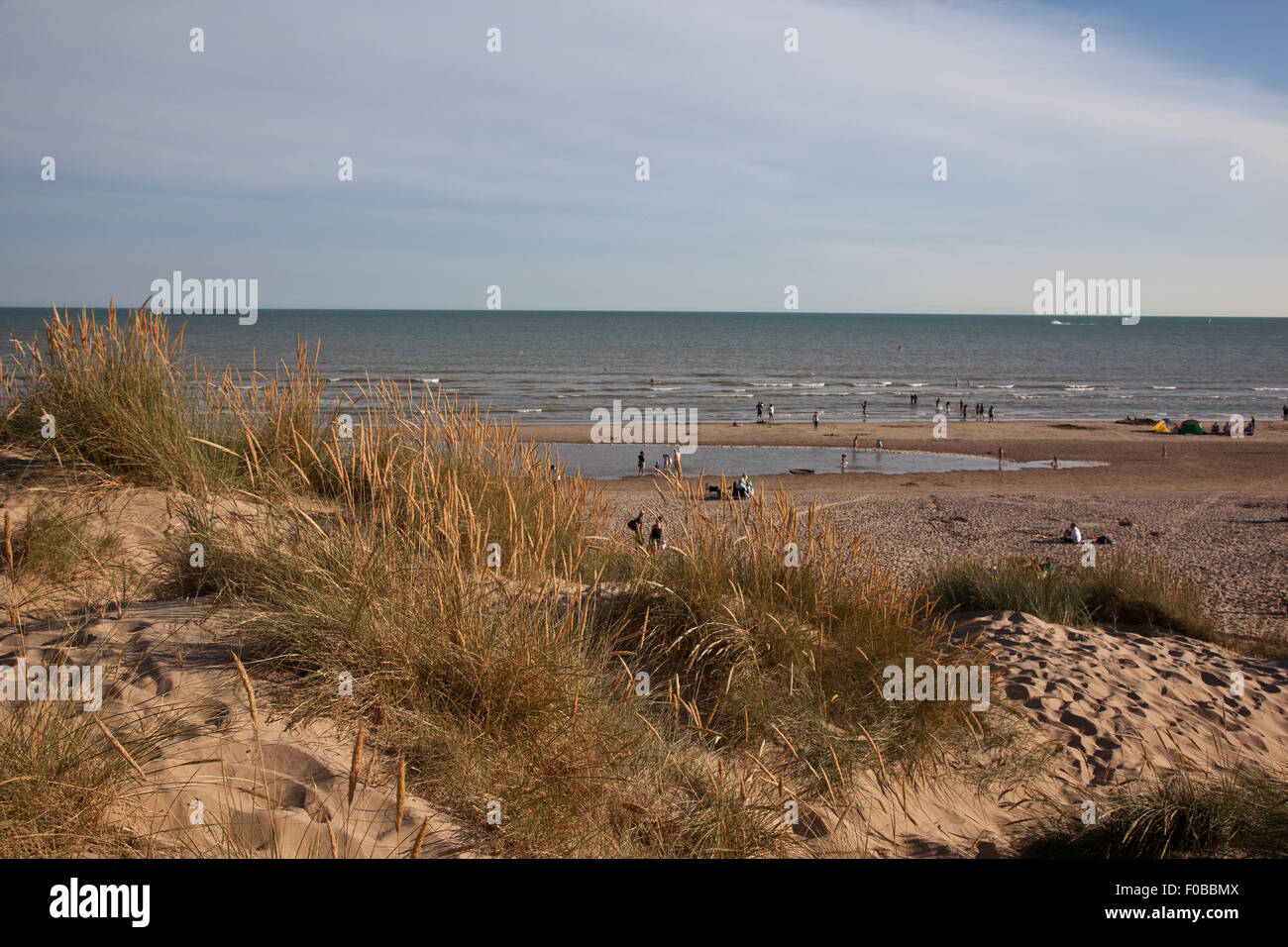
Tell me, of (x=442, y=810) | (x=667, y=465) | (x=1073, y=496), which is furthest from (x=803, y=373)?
(x=442, y=810)

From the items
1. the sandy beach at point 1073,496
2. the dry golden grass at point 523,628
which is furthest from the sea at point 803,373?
the dry golden grass at point 523,628

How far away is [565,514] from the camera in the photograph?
5590mm

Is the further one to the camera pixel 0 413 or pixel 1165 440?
pixel 1165 440

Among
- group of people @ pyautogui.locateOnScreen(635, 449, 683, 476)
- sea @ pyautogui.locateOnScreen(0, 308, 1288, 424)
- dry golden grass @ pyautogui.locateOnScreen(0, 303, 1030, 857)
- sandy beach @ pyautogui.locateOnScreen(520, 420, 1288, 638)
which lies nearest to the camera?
dry golden grass @ pyautogui.locateOnScreen(0, 303, 1030, 857)


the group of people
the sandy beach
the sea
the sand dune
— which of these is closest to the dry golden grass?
the sand dune

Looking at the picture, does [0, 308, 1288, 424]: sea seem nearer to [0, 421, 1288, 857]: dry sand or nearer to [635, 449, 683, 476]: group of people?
[635, 449, 683, 476]: group of people

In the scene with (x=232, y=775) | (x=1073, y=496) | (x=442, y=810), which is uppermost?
(x=232, y=775)

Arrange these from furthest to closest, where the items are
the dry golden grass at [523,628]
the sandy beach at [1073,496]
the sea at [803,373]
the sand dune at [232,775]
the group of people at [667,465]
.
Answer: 1. the sea at [803,373]
2. the sandy beach at [1073,496]
3. the group of people at [667,465]
4. the dry golden grass at [523,628]
5. the sand dune at [232,775]

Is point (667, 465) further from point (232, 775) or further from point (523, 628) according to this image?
point (232, 775)

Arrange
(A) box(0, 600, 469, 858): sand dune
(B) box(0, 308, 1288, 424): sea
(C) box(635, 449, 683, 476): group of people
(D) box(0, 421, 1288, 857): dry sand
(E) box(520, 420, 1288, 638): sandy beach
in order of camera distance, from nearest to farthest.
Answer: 1. (A) box(0, 600, 469, 858): sand dune
2. (D) box(0, 421, 1288, 857): dry sand
3. (C) box(635, 449, 683, 476): group of people
4. (E) box(520, 420, 1288, 638): sandy beach
5. (B) box(0, 308, 1288, 424): sea

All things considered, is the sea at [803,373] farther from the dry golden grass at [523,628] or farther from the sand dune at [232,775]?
the sand dune at [232,775]

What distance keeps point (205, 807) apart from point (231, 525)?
2181 mm
